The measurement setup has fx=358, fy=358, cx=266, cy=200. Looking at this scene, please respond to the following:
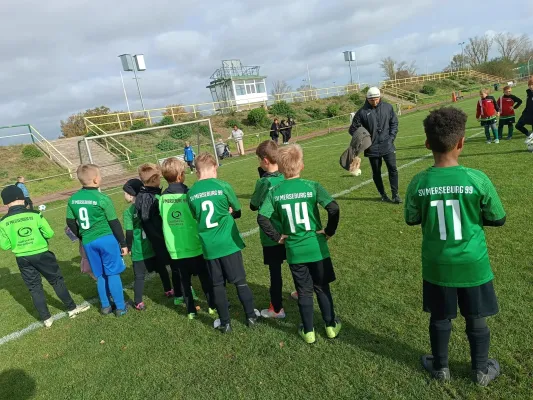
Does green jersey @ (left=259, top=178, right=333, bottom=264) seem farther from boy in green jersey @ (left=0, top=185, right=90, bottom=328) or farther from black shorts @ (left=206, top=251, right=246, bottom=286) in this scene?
boy in green jersey @ (left=0, top=185, right=90, bottom=328)

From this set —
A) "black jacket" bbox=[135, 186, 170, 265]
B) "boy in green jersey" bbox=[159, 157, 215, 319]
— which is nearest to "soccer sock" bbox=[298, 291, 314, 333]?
"boy in green jersey" bbox=[159, 157, 215, 319]

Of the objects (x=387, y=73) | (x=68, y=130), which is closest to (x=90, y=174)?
(x=68, y=130)

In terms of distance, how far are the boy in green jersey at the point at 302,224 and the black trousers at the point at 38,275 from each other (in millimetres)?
2908

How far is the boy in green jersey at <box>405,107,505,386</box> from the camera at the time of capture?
219 centimetres

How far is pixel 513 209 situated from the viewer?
5445 millimetres

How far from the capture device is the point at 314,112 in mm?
38000

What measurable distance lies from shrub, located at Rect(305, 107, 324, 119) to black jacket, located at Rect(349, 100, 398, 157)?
31.2 metres

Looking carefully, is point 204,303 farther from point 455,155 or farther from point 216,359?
point 455,155

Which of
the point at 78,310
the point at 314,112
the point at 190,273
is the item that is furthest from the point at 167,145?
the point at 190,273

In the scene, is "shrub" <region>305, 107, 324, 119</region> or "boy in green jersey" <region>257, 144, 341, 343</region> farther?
"shrub" <region>305, 107, 324, 119</region>

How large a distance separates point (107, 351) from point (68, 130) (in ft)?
118

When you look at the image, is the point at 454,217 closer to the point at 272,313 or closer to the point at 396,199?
the point at 272,313

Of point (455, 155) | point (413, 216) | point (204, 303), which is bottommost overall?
point (204, 303)

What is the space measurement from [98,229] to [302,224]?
8.36 feet
